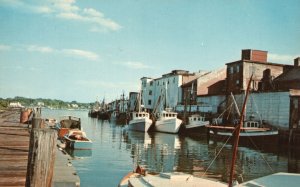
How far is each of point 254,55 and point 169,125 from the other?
2292 cm

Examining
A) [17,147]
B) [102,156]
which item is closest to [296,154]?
[102,156]

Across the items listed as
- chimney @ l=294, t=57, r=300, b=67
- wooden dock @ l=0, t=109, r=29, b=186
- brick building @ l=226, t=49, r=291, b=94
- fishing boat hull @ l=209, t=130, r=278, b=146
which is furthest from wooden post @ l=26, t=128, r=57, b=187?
chimney @ l=294, t=57, r=300, b=67

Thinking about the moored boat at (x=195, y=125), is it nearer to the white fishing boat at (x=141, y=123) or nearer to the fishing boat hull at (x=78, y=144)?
the white fishing boat at (x=141, y=123)

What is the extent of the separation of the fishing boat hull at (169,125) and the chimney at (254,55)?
1957 cm

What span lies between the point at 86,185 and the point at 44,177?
1489cm

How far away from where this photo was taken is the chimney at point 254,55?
65.0 m

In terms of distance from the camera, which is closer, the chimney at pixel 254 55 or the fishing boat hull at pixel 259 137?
the fishing boat hull at pixel 259 137

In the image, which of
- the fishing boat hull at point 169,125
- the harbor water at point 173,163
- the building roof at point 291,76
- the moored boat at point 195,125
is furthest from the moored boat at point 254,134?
the building roof at point 291,76

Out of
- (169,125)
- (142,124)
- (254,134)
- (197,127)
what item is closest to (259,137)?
(254,134)

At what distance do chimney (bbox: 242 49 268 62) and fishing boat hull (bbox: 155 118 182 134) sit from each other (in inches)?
771

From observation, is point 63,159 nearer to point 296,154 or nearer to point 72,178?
point 72,178

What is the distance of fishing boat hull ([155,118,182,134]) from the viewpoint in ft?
195

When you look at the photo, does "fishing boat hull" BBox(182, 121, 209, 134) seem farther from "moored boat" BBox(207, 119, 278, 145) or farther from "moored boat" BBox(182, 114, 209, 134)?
"moored boat" BBox(207, 119, 278, 145)

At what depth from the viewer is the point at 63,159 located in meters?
14.5
